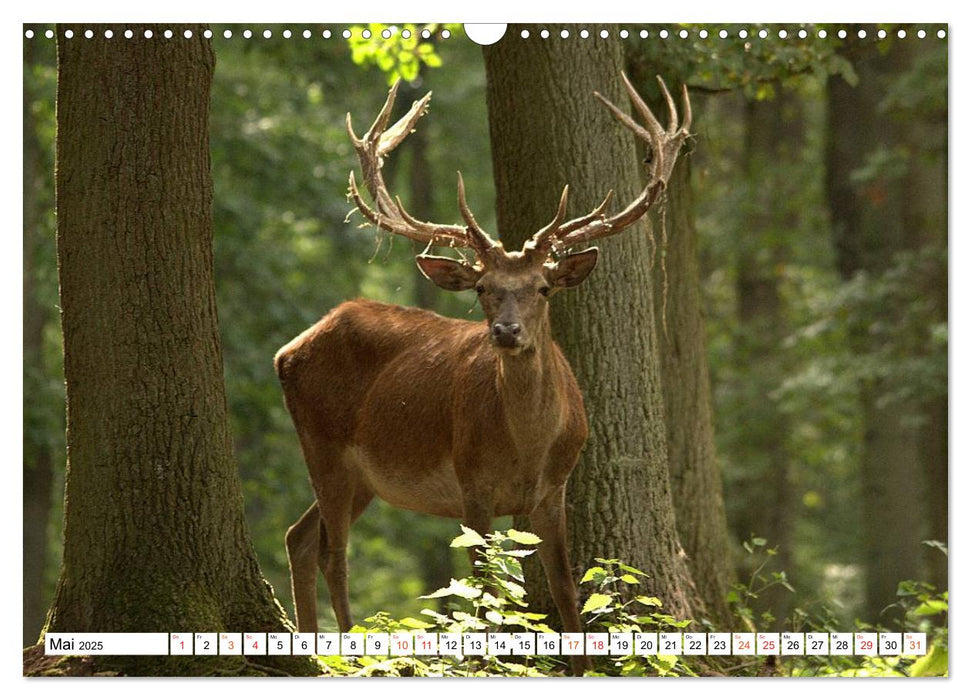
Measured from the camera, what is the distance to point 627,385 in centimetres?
791

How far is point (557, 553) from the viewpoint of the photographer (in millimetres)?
7469

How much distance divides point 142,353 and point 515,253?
6.03 feet

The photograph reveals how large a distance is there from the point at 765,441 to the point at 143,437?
41.0 ft

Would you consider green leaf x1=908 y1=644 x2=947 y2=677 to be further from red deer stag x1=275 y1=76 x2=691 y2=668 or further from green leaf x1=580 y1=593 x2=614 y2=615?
red deer stag x1=275 y1=76 x2=691 y2=668

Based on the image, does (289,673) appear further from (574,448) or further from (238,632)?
(574,448)

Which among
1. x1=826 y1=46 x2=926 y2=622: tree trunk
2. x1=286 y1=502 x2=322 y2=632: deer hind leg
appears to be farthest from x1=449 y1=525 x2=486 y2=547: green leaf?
x1=826 y1=46 x2=926 y2=622: tree trunk

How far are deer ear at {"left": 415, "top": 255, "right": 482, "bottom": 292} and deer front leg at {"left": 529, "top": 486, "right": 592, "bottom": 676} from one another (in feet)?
3.86

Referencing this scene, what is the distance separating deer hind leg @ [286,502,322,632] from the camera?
8516mm

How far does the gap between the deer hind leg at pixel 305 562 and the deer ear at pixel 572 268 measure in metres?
2.38

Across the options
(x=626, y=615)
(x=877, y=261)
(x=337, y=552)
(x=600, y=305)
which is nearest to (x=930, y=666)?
(x=626, y=615)

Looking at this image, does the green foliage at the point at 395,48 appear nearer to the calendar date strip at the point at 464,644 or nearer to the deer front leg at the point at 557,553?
the deer front leg at the point at 557,553

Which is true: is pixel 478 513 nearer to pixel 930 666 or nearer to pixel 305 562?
pixel 305 562

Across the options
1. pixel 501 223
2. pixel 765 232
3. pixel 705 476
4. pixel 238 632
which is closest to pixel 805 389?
pixel 765 232
